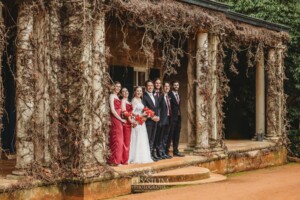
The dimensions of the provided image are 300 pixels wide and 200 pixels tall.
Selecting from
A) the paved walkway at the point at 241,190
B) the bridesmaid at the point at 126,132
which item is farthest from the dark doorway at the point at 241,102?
the bridesmaid at the point at 126,132

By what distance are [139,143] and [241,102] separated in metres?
8.88

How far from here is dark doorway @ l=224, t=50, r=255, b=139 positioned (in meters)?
19.9

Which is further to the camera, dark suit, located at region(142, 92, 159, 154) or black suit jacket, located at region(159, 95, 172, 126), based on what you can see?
black suit jacket, located at region(159, 95, 172, 126)

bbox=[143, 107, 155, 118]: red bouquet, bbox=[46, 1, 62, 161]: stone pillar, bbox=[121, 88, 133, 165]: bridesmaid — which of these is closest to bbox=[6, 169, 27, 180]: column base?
bbox=[46, 1, 62, 161]: stone pillar

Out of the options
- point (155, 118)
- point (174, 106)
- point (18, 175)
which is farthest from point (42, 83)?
point (174, 106)

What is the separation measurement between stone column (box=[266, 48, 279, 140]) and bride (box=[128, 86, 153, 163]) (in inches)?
267

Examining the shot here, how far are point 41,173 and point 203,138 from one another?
18.7ft

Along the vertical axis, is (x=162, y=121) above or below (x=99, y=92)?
below

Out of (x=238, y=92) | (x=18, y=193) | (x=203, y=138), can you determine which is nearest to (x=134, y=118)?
(x=203, y=138)

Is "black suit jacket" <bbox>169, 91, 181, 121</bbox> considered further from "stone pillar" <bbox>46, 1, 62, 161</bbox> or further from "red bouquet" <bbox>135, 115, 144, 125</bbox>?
"stone pillar" <bbox>46, 1, 62, 161</bbox>

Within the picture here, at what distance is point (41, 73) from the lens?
9734 mm

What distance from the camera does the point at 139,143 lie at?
40.0 ft

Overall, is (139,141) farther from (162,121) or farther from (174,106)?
(174,106)

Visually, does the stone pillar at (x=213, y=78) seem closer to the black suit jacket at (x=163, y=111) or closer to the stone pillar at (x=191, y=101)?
the stone pillar at (x=191, y=101)
